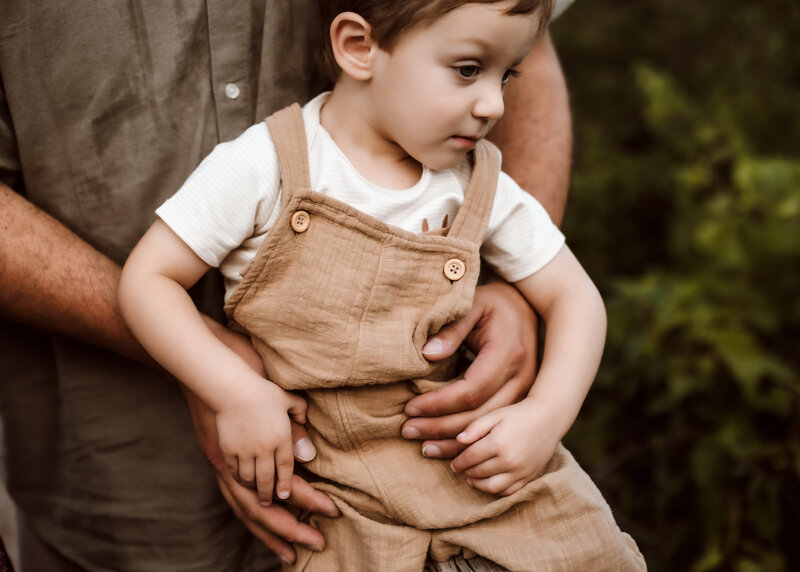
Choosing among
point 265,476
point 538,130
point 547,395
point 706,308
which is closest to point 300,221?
point 265,476

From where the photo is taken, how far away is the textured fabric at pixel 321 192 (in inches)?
55.9

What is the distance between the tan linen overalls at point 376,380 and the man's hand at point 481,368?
0.11 ft

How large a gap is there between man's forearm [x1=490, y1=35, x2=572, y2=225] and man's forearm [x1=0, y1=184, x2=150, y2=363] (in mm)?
1015

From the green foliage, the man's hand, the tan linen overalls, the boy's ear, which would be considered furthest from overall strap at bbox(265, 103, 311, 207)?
the green foliage

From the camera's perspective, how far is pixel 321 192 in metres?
1.48

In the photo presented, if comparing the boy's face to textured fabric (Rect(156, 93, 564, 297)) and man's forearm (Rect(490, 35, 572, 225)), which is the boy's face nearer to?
textured fabric (Rect(156, 93, 564, 297))

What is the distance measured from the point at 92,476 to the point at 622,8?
15.9ft

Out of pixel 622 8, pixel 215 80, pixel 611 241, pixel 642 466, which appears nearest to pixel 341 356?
pixel 215 80

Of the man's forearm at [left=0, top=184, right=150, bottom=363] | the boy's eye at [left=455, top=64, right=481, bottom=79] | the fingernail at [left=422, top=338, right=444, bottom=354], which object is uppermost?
the boy's eye at [left=455, top=64, right=481, bottom=79]

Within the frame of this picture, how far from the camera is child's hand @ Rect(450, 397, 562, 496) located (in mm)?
1460

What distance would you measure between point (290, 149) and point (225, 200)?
15 centimetres

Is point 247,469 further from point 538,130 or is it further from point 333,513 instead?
point 538,130

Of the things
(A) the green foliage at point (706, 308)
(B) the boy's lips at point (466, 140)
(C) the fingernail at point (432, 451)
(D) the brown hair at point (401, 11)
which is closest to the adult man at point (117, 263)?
(C) the fingernail at point (432, 451)

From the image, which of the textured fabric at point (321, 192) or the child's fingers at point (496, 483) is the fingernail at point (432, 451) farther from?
the textured fabric at point (321, 192)
